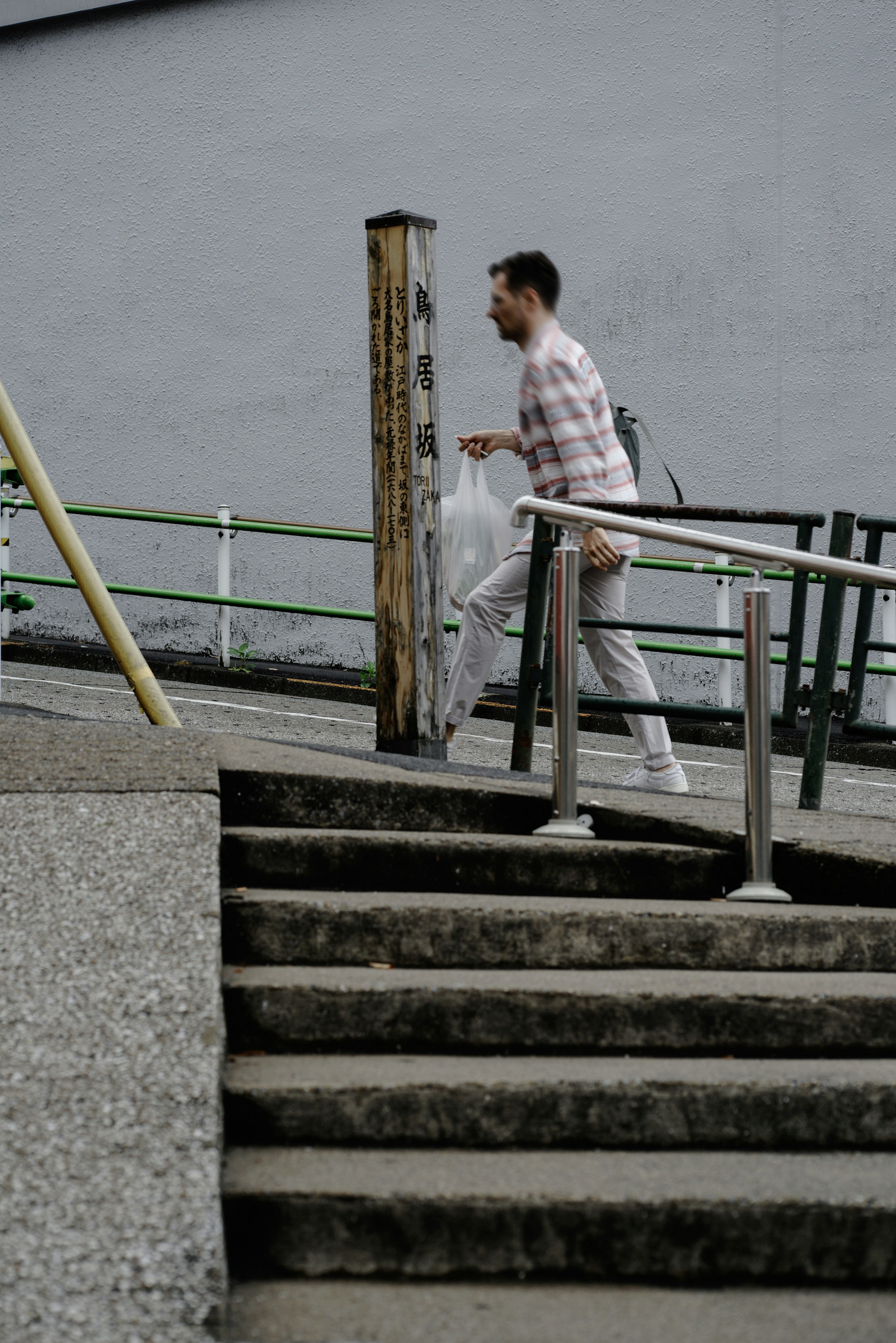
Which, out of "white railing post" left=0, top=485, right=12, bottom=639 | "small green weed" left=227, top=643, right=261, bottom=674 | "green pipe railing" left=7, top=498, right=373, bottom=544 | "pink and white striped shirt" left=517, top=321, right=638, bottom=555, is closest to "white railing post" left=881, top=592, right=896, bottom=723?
"green pipe railing" left=7, top=498, right=373, bottom=544

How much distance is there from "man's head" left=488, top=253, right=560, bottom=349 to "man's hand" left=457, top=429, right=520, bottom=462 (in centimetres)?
40

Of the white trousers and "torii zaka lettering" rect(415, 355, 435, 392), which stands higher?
"torii zaka lettering" rect(415, 355, 435, 392)

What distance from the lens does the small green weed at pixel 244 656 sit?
1047cm

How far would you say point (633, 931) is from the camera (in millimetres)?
3447

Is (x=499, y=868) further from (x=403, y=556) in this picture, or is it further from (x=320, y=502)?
(x=320, y=502)

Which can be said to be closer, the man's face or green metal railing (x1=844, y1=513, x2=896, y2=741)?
green metal railing (x1=844, y1=513, x2=896, y2=741)

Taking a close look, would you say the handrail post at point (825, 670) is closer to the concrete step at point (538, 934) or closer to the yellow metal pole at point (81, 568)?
the concrete step at point (538, 934)

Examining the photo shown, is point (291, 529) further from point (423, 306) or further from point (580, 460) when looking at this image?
point (580, 460)

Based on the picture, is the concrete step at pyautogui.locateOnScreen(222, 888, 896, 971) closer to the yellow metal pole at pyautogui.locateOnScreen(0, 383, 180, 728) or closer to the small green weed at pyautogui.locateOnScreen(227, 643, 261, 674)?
the yellow metal pole at pyautogui.locateOnScreen(0, 383, 180, 728)

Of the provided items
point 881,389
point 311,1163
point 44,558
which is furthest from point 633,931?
point 44,558

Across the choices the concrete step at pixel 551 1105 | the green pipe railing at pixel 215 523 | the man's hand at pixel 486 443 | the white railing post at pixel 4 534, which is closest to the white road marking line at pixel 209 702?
the white railing post at pixel 4 534

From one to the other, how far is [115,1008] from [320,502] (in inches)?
359

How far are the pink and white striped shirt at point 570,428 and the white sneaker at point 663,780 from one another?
78 cm

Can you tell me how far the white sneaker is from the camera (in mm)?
5020
